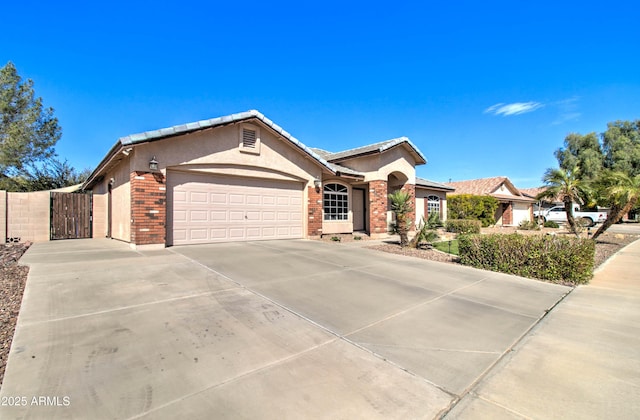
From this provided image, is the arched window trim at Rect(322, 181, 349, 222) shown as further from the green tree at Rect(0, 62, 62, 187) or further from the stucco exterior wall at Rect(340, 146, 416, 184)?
the green tree at Rect(0, 62, 62, 187)

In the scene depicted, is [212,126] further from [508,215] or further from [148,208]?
[508,215]

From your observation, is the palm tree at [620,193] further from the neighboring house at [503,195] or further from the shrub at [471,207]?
the neighboring house at [503,195]

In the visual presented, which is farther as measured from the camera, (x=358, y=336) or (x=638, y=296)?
(x=638, y=296)

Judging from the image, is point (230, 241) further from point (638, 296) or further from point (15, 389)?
point (638, 296)

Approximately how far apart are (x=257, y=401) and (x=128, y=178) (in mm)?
10052

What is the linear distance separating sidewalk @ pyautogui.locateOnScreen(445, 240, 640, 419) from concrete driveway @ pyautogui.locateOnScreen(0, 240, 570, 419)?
0.18m

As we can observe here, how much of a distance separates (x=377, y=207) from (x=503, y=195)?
19606mm

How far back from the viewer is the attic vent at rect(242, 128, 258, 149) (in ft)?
36.7

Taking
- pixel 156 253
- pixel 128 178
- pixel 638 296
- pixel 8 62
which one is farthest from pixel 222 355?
pixel 8 62

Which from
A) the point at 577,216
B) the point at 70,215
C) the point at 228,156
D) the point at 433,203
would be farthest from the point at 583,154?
the point at 70,215

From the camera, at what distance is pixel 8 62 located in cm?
1734

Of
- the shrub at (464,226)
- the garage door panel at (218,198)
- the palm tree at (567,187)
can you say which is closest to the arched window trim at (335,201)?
the garage door panel at (218,198)

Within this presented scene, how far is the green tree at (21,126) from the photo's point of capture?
56.1ft

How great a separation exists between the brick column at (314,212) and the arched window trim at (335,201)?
1.58m
